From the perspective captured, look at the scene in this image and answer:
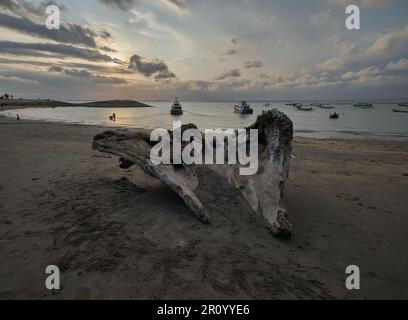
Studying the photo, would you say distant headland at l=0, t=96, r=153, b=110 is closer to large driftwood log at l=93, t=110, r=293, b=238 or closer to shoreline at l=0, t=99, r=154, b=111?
shoreline at l=0, t=99, r=154, b=111

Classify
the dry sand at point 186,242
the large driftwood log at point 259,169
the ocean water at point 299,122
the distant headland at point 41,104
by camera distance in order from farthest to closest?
the distant headland at point 41,104 → the ocean water at point 299,122 → the large driftwood log at point 259,169 → the dry sand at point 186,242

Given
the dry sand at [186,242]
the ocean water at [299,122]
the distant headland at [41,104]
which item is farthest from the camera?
the distant headland at [41,104]

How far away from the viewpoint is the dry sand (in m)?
2.85

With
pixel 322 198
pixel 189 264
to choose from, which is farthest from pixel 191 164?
pixel 322 198

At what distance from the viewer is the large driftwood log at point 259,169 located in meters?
4.33

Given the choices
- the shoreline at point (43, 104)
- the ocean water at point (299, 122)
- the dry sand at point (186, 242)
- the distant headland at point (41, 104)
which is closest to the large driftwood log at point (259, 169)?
the dry sand at point (186, 242)

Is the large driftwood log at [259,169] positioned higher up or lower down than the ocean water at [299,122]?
lower down

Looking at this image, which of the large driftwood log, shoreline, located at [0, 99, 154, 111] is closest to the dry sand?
the large driftwood log

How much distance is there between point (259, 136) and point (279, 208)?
7.08ft

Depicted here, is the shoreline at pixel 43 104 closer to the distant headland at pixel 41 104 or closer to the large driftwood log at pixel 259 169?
the distant headland at pixel 41 104

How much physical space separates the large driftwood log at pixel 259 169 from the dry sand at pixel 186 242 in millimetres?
222

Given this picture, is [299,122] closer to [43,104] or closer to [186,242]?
[186,242]

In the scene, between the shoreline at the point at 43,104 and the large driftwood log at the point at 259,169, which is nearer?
the large driftwood log at the point at 259,169
